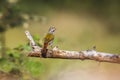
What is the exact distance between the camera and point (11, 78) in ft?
10.1

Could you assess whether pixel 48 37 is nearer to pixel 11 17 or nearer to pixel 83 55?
pixel 83 55

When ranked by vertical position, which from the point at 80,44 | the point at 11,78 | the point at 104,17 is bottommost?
the point at 11,78

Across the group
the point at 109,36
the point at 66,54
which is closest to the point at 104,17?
the point at 109,36

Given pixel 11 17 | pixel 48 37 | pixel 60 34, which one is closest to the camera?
pixel 48 37

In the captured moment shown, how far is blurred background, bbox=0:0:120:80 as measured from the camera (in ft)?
9.71

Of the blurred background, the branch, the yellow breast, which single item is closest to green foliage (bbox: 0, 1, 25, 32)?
the blurred background

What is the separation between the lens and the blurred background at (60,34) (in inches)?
117

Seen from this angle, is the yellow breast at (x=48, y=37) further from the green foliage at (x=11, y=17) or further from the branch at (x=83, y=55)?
the green foliage at (x=11, y=17)

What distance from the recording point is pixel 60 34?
695cm

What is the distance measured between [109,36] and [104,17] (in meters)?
0.99

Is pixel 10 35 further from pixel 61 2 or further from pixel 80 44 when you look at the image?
pixel 61 2

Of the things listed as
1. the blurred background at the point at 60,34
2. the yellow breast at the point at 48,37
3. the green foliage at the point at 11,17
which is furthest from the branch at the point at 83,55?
the green foliage at the point at 11,17

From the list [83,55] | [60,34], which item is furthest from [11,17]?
[83,55]

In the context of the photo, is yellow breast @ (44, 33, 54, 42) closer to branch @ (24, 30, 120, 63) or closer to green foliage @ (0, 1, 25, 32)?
branch @ (24, 30, 120, 63)
